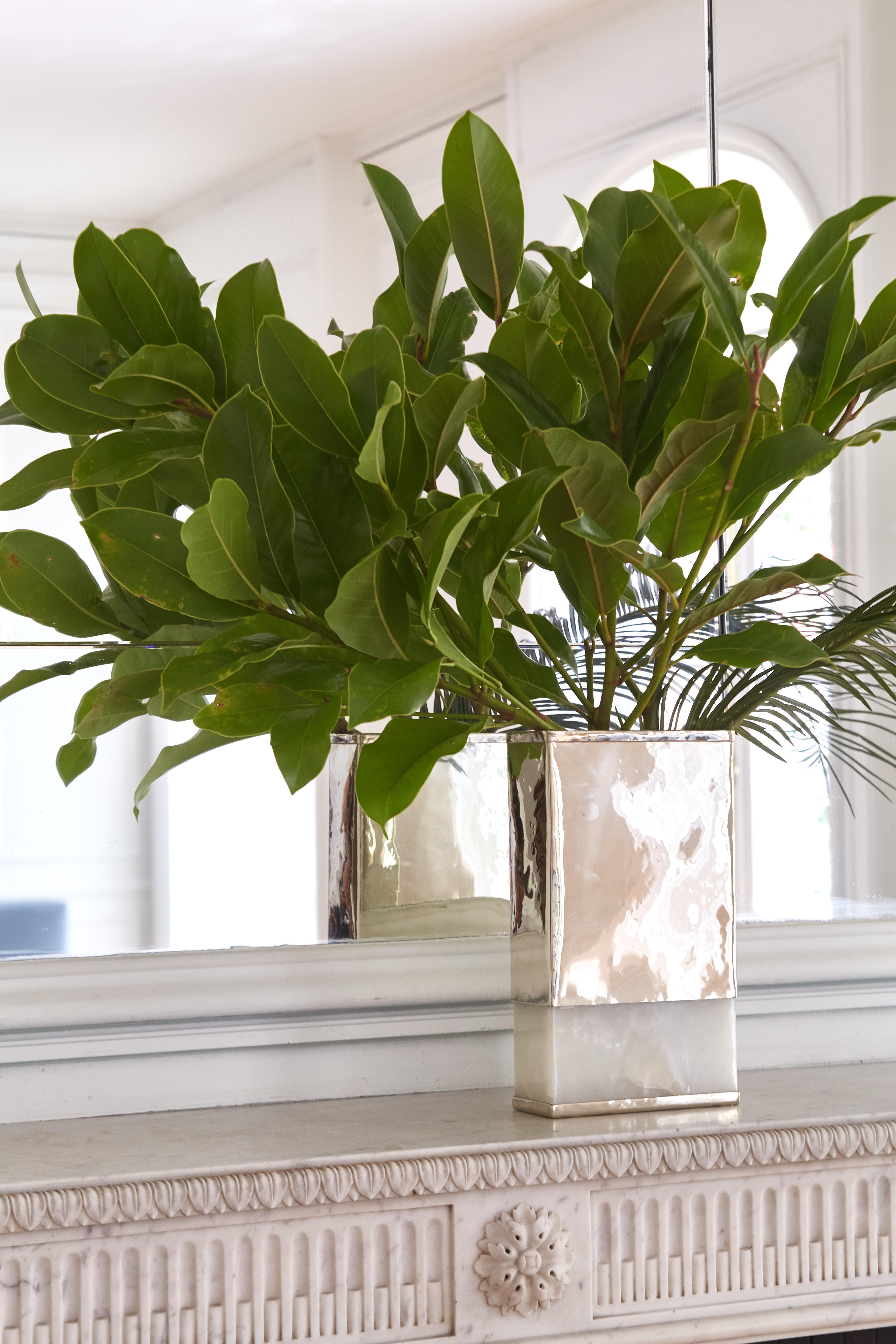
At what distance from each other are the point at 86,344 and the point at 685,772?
40cm

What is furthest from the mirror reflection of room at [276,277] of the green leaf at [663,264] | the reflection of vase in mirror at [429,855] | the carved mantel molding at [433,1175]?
the carved mantel molding at [433,1175]

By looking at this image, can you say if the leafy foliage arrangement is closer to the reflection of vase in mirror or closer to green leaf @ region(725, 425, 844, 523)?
green leaf @ region(725, 425, 844, 523)

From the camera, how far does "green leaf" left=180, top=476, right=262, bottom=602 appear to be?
0.57 meters

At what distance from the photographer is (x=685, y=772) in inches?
29.0

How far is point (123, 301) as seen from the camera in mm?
657

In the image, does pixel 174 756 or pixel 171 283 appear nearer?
pixel 171 283

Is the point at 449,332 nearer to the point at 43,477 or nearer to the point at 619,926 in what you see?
the point at 43,477

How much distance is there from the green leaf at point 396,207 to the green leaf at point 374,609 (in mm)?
214

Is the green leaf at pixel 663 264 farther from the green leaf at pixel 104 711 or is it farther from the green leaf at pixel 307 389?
the green leaf at pixel 104 711

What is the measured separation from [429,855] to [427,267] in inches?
15.2

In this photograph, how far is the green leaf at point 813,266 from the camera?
2.16 feet

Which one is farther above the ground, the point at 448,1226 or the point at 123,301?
the point at 123,301

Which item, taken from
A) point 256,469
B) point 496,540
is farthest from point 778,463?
point 256,469

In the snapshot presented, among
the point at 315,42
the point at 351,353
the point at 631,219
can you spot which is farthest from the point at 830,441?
the point at 315,42
